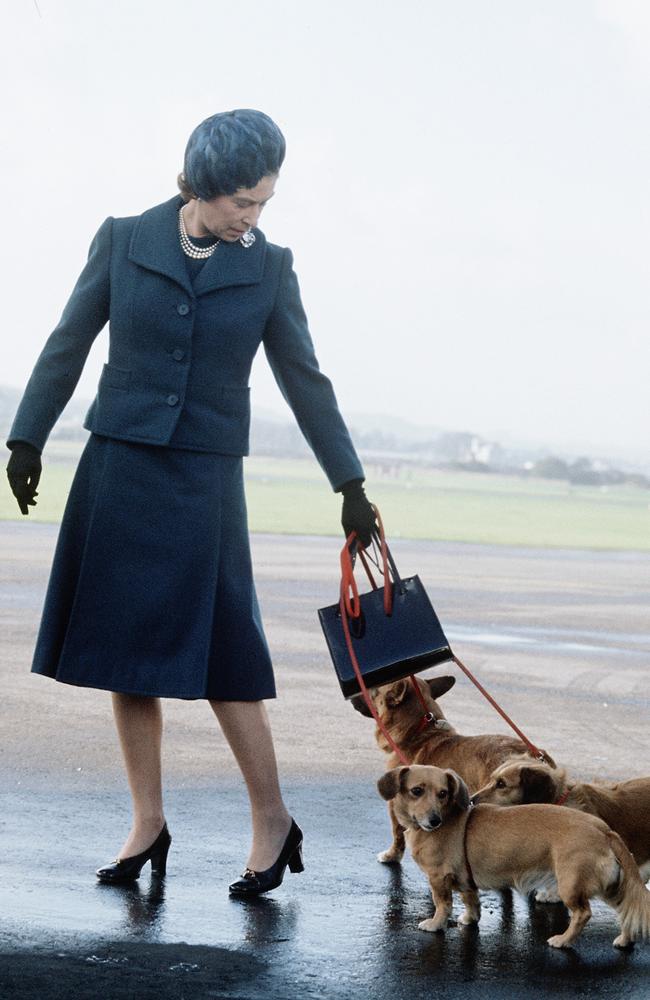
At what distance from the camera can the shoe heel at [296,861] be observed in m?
5.21

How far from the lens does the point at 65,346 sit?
5.00 metres

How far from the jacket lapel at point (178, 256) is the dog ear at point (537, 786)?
182 centimetres

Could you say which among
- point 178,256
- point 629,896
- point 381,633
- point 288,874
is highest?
point 178,256

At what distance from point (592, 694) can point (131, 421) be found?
5.91 m

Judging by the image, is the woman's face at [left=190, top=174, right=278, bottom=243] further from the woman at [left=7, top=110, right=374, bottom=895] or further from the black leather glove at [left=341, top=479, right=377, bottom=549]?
the black leather glove at [left=341, top=479, right=377, bottom=549]

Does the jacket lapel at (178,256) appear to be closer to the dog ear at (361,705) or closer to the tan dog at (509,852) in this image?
the dog ear at (361,705)

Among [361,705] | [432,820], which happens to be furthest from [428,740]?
[432,820]

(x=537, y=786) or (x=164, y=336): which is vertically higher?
(x=164, y=336)

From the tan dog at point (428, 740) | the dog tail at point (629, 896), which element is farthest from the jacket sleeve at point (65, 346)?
the dog tail at point (629, 896)

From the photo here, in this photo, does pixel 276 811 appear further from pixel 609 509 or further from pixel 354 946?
→ pixel 609 509

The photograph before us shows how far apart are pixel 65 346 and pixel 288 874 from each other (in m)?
1.92

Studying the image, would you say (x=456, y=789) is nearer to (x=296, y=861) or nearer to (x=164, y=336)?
(x=296, y=861)

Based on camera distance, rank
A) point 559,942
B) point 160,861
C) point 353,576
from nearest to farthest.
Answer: point 559,942
point 353,576
point 160,861

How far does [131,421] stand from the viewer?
16.0 ft
